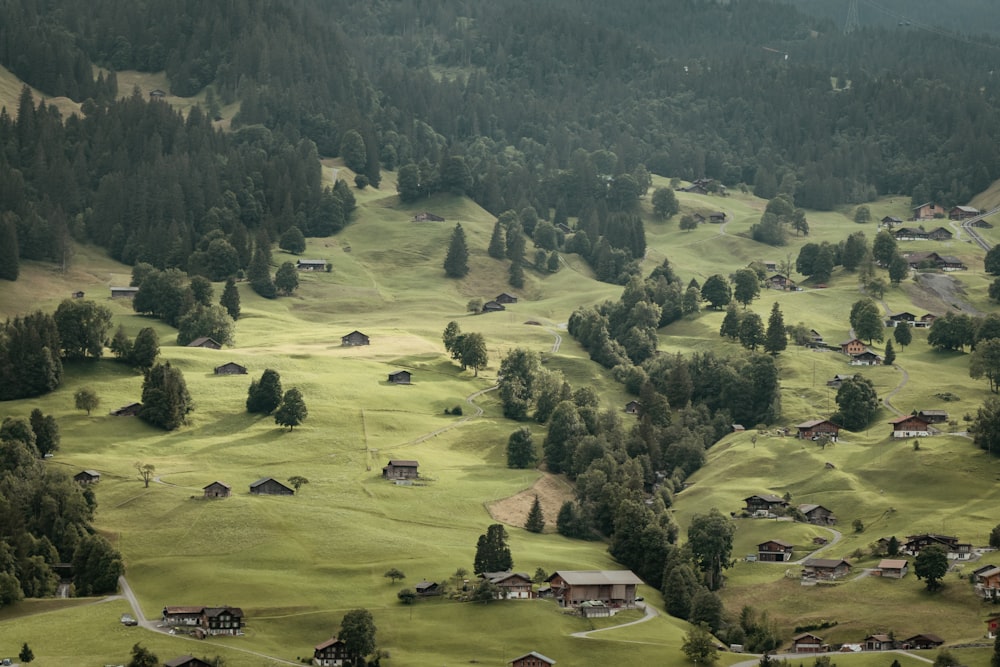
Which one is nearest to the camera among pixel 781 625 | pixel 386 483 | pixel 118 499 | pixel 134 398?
pixel 781 625

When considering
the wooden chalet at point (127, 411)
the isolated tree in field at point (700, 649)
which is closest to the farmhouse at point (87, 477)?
the wooden chalet at point (127, 411)

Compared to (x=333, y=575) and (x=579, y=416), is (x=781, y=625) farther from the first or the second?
(x=579, y=416)

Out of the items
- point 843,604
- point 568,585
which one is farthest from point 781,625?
point 568,585

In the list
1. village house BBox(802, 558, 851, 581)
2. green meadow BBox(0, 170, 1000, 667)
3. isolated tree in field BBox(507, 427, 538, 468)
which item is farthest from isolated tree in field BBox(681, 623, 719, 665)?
isolated tree in field BBox(507, 427, 538, 468)

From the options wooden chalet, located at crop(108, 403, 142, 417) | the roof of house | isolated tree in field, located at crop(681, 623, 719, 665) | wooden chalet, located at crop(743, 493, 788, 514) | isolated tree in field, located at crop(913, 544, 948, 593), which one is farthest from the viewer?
wooden chalet, located at crop(108, 403, 142, 417)

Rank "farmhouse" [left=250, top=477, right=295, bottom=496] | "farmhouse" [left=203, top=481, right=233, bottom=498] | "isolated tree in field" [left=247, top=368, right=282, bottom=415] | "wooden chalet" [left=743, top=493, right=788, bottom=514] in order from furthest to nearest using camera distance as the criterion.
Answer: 1. "isolated tree in field" [left=247, top=368, right=282, bottom=415]
2. "wooden chalet" [left=743, top=493, right=788, bottom=514]
3. "farmhouse" [left=250, top=477, right=295, bottom=496]
4. "farmhouse" [left=203, top=481, right=233, bottom=498]

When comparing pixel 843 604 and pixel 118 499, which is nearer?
pixel 843 604

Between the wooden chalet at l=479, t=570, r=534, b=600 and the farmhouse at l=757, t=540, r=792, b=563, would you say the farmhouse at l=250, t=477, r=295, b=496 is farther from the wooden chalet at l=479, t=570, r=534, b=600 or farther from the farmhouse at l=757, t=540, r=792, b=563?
the farmhouse at l=757, t=540, r=792, b=563
